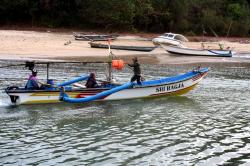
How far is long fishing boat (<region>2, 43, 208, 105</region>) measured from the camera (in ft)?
70.6

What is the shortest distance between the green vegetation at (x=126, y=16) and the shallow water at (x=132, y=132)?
42427mm

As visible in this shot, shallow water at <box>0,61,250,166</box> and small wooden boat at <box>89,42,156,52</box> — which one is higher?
small wooden boat at <box>89,42,156,52</box>

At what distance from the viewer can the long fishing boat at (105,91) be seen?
848 inches

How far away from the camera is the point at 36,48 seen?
46.6m

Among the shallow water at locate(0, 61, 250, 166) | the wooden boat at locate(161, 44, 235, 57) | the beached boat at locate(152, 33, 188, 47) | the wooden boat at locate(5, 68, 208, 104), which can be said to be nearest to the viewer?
the shallow water at locate(0, 61, 250, 166)

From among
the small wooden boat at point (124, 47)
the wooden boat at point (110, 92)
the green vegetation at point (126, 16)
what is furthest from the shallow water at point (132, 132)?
the green vegetation at point (126, 16)

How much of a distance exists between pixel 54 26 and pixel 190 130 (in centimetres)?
5229

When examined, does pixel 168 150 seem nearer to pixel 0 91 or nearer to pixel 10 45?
pixel 0 91

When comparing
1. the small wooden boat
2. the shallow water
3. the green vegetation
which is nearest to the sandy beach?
the small wooden boat

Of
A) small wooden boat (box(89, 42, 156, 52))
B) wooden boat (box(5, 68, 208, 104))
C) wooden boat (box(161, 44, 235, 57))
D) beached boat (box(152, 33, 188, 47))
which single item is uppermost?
beached boat (box(152, 33, 188, 47))

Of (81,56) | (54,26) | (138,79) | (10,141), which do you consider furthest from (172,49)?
(10,141)

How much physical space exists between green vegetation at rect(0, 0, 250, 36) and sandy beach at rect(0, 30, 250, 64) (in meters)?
10.1

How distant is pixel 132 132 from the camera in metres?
17.7

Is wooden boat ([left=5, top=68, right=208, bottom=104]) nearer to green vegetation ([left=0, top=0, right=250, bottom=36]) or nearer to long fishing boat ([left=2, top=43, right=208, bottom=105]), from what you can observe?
long fishing boat ([left=2, top=43, right=208, bottom=105])
